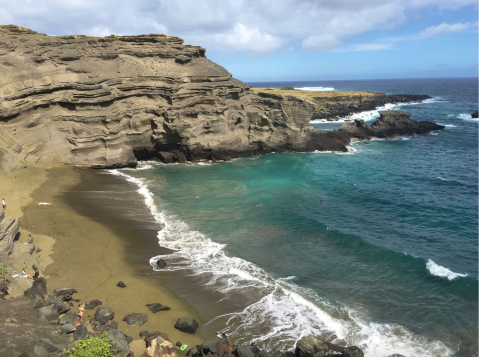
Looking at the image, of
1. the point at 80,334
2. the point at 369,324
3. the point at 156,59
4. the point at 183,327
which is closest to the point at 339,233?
the point at 369,324

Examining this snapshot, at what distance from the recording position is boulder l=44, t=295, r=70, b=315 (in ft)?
45.5

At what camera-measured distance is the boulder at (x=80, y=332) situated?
12.2 m

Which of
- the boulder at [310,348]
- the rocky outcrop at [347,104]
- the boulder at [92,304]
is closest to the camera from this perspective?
the boulder at [310,348]

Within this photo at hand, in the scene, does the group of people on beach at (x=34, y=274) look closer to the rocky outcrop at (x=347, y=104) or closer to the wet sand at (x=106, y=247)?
the wet sand at (x=106, y=247)

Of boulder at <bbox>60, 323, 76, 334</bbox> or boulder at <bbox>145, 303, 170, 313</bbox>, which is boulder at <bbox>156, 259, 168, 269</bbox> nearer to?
boulder at <bbox>145, 303, 170, 313</bbox>

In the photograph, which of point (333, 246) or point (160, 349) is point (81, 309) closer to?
point (160, 349)

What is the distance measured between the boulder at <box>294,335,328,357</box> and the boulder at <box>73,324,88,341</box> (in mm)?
7580

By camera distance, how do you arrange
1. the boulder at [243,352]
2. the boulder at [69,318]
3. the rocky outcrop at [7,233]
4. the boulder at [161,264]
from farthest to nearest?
1. the boulder at [161,264]
2. the rocky outcrop at [7,233]
3. the boulder at [69,318]
4. the boulder at [243,352]

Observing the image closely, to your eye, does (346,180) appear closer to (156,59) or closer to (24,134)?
(156,59)

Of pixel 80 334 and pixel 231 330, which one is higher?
pixel 80 334

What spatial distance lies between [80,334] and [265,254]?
11363 mm

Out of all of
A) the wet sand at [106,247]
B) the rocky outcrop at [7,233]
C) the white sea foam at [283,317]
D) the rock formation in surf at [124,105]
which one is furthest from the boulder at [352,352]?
the rock formation in surf at [124,105]

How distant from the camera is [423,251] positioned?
70.1 feet

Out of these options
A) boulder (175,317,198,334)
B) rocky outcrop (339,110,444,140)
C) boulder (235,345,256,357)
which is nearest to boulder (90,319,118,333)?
boulder (175,317,198,334)
